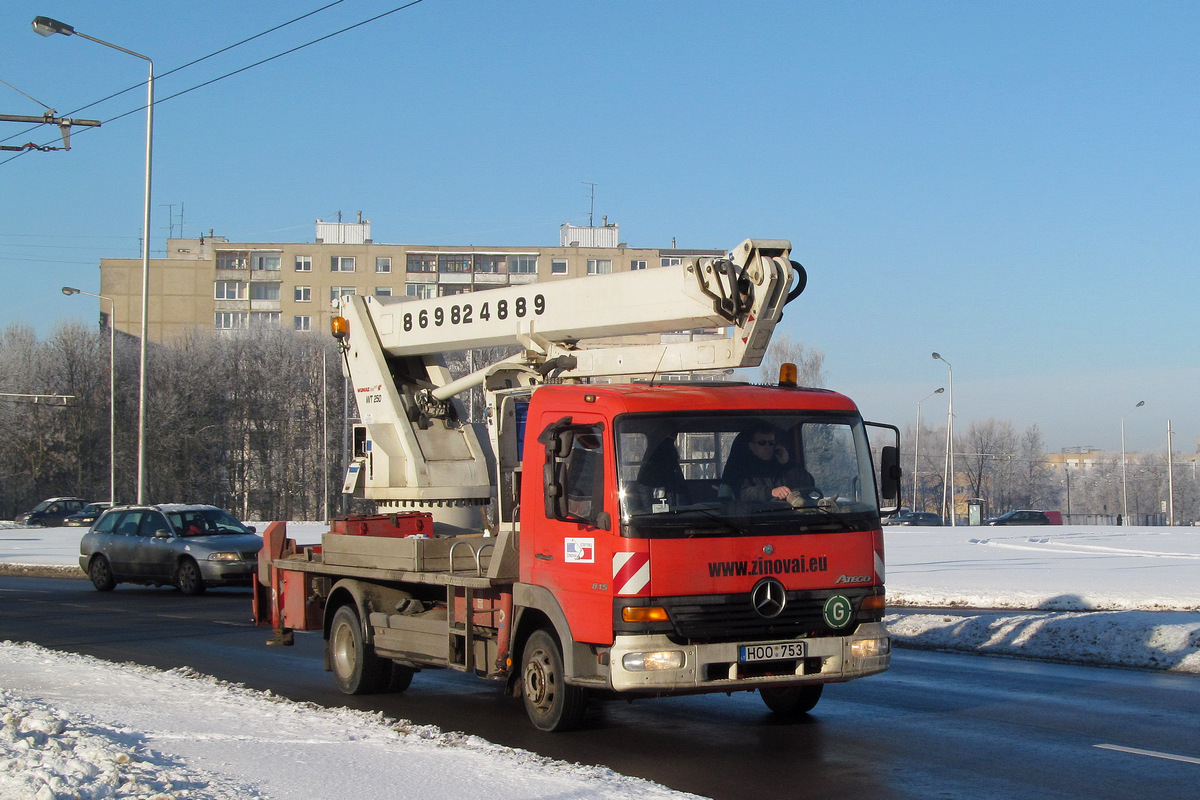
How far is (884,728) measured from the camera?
8.49 metres

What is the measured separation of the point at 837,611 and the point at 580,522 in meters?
1.83

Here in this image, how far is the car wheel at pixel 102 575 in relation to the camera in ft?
75.1

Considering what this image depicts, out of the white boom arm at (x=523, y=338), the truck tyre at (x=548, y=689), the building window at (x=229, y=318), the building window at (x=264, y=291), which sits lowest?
the truck tyre at (x=548, y=689)

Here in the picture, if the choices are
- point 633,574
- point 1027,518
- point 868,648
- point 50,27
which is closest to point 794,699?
point 868,648

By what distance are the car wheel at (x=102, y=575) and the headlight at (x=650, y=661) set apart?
1818 centimetres

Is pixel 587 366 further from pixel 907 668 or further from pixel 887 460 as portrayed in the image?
pixel 907 668

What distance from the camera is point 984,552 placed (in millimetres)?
33312

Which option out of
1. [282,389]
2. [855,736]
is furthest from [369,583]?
[282,389]

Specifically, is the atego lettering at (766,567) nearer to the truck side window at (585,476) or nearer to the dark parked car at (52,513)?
the truck side window at (585,476)

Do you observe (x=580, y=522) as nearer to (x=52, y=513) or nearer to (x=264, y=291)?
(x=52, y=513)

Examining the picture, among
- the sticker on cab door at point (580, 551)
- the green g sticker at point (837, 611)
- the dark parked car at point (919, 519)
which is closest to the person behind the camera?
the sticker on cab door at point (580, 551)

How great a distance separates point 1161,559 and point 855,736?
2562cm

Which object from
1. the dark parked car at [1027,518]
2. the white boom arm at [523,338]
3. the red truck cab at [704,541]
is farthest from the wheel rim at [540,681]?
the dark parked car at [1027,518]

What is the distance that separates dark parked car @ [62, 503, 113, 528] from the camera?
5375 cm
